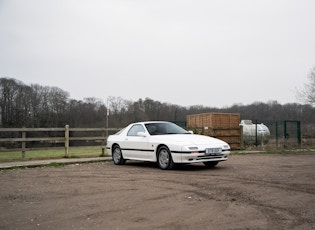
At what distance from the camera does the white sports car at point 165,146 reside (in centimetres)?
934

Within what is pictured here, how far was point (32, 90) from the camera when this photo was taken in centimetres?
6675

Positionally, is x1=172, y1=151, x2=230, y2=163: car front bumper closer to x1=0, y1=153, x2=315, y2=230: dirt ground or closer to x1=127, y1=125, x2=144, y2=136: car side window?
x1=0, y1=153, x2=315, y2=230: dirt ground

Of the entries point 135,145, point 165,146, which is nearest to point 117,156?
point 135,145

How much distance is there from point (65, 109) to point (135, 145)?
61.0 m

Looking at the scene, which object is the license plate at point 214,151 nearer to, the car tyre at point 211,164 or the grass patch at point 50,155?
the car tyre at point 211,164

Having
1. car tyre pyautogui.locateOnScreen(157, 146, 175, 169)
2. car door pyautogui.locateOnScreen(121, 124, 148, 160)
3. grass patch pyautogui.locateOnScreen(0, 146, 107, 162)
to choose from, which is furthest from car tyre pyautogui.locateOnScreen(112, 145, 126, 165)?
grass patch pyautogui.locateOnScreen(0, 146, 107, 162)

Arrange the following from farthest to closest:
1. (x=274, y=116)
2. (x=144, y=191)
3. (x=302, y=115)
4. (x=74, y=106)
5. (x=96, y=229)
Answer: (x=74, y=106) < (x=274, y=116) < (x=302, y=115) < (x=144, y=191) < (x=96, y=229)

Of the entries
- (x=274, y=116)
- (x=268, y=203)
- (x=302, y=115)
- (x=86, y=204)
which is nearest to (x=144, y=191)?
(x=86, y=204)

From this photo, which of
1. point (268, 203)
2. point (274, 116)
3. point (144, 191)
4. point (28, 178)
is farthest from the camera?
point (274, 116)

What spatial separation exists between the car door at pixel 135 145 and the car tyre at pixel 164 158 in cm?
64

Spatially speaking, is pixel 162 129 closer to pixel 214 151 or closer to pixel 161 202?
pixel 214 151

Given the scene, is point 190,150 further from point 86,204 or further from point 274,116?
point 274,116

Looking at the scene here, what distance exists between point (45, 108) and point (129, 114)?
16.3 m

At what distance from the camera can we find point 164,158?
988cm
